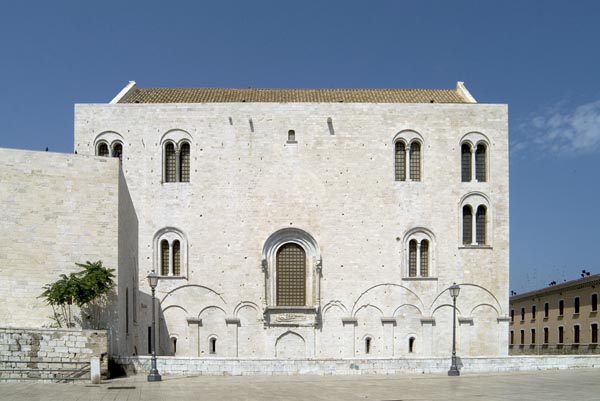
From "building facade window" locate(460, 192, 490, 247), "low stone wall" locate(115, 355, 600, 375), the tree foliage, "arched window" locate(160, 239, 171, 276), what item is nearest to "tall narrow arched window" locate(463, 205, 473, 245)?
"building facade window" locate(460, 192, 490, 247)

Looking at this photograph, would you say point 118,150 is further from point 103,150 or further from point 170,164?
point 170,164

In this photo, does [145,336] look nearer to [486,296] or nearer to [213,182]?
[213,182]

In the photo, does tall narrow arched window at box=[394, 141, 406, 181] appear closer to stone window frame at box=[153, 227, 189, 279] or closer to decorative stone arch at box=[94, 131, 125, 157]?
stone window frame at box=[153, 227, 189, 279]

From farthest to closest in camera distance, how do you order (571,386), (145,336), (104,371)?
(145,336)
(104,371)
(571,386)

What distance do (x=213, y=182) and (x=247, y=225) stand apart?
2.55m

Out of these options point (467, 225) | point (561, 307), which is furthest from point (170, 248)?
point (561, 307)

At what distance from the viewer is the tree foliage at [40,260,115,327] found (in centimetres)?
2334

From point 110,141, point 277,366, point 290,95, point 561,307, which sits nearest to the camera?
point 277,366

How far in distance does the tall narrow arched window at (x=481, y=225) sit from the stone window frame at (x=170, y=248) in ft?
44.5

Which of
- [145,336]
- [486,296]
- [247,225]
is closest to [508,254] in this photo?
[486,296]

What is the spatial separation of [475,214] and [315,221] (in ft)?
24.3

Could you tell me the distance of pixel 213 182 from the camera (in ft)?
111

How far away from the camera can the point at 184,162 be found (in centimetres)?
3425

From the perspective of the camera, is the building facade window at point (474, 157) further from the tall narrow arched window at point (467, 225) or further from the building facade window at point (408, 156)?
the building facade window at point (408, 156)
